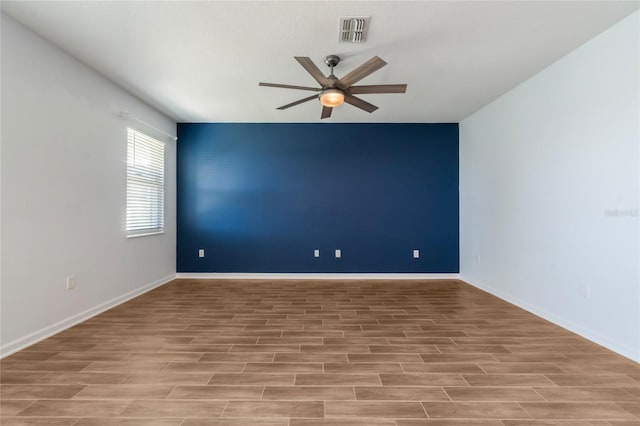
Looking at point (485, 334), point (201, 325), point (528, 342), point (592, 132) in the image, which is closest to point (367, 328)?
point (485, 334)

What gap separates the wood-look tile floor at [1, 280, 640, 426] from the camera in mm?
1695

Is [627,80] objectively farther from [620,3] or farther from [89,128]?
[89,128]

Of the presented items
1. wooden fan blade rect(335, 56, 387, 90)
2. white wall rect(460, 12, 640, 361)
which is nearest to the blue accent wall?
white wall rect(460, 12, 640, 361)

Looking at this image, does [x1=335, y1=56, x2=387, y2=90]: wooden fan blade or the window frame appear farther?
the window frame

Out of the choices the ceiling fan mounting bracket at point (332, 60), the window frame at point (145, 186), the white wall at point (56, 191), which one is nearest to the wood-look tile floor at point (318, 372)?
the white wall at point (56, 191)

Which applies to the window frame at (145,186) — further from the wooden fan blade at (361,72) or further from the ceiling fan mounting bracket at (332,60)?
the wooden fan blade at (361,72)

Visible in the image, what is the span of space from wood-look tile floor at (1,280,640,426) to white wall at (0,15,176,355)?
0.31 m

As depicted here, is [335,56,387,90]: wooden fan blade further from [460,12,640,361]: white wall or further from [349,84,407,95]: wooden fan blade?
[460,12,640,361]: white wall

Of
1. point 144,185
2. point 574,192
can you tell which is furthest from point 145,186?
point 574,192

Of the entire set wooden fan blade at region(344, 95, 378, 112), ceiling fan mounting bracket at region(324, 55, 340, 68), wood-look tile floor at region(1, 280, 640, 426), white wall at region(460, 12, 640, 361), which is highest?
ceiling fan mounting bracket at region(324, 55, 340, 68)

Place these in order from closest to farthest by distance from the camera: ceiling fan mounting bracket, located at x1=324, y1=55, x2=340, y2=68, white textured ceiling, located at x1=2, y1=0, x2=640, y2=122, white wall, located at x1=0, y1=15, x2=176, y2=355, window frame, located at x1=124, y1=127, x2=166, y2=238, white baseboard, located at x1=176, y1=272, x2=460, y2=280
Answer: white textured ceiling, located at x1=2, y1=0, x2=640, y2=122 → white wall, located at x1=0, y1=15, x2=176, y2=355 → ceiling fan mounting bracket, located at x1=324, y1=55, x2=340, y2=68 → window frame, located at x1=124, y1=127, x2=166, y2=238 → white baseboard, located at x1=176, y1=272, x2=460, y2=280

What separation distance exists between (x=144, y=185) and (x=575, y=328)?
5.21m

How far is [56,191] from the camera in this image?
2.84 m

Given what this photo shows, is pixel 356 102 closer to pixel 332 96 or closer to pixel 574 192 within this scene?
pixel 332 96
